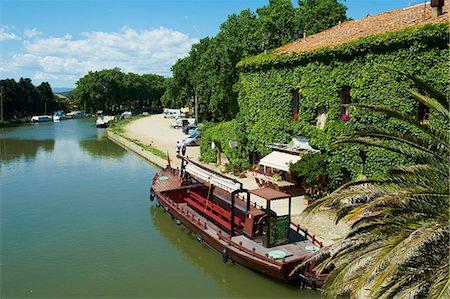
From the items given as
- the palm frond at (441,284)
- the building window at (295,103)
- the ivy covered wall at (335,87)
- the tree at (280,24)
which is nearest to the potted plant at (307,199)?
the ivy covered wall at (335,87)

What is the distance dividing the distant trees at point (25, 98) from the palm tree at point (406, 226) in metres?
82.9

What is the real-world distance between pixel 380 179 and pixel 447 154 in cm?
122

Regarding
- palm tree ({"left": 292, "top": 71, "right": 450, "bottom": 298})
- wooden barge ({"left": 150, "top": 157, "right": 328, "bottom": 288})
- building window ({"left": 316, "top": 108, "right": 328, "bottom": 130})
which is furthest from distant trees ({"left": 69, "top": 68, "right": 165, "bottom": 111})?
palm tree ({"left": 292, "top": 71, "right": 450, "bottom": 298})

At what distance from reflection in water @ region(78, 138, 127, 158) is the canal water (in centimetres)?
1125

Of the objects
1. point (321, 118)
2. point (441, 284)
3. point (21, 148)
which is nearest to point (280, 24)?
point (321, 118)

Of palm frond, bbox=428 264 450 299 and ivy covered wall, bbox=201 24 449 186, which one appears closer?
palm frond, bbox=428 264 450 299

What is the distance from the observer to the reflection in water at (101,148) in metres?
43.3

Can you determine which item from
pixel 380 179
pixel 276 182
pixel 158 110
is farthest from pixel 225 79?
pixel 158 110

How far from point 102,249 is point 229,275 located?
5760mm

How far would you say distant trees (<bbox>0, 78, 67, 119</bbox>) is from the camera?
80444 millimetres

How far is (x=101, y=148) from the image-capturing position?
47.9 meters

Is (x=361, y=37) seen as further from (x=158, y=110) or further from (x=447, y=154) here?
(x=158, y=110)

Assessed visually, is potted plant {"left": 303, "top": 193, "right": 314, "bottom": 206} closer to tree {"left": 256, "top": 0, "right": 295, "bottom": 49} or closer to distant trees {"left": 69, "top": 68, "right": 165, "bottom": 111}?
tree {"left": 256, "top": 0, "right": 295, "bottom": 49}

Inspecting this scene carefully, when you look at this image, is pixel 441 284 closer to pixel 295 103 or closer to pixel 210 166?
pixel 295 103
